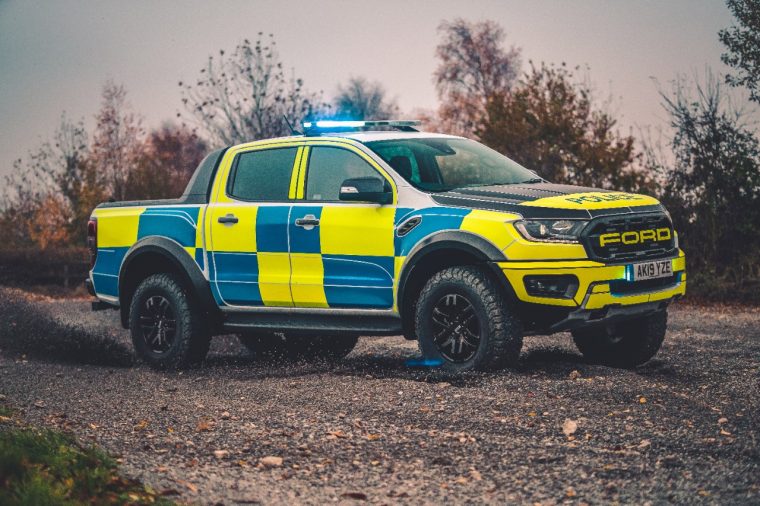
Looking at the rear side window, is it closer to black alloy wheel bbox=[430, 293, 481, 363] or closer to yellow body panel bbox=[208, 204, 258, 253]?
yellow body panel bbox=[208, 204, 258, 253]

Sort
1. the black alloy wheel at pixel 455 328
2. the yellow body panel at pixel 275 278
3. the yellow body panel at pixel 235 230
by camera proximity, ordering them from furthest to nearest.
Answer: the yellow body panel at pixel 235 230 < the yellow body panel at pixel 275 278 < the black alloy wheel at pixel 455 328

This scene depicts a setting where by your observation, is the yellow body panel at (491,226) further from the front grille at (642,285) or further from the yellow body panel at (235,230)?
the yellow body panel at (235,230)

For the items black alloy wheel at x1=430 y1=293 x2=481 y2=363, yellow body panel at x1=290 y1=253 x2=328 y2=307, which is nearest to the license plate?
black alloy wheel at x1=430 y1=293 x2=481 y2=363

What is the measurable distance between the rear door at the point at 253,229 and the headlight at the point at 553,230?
206 cm

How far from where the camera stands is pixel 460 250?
8.05m

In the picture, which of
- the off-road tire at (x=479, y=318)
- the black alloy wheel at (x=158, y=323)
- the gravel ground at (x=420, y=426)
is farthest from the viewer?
the black alloy wheel at (x=158, y=323)

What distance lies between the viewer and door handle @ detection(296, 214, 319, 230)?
28.2 ft

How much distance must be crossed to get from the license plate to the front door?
1742mm

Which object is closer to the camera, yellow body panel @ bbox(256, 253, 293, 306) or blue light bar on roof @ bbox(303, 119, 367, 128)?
yellow body panel @ bbox(256, 253, 293, 306)

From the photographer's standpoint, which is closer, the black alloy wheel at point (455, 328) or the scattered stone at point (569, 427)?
the scattered stone at point (569, 427)

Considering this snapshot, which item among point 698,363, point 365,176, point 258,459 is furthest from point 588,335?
point 258,459

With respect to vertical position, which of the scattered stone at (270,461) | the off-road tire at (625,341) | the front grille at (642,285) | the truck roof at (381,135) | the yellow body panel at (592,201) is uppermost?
the truck roof at (381,135)

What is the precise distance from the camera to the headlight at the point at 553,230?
766 centimetres

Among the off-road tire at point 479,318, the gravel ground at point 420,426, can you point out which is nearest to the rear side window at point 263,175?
the gravel ground at point 420,426
